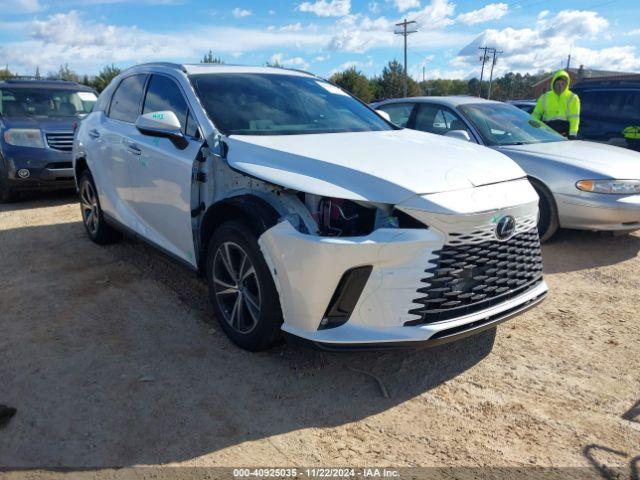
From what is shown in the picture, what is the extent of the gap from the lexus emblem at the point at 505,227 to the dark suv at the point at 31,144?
7.01 m

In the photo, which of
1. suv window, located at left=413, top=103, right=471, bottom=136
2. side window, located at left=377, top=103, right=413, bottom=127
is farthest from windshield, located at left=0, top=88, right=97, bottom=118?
suv window, located at left=413, top=103, right=471, bottom=136

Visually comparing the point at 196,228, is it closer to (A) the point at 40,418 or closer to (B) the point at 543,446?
(A) the point at 40,418

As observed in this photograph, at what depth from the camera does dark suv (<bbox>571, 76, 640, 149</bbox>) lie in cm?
848

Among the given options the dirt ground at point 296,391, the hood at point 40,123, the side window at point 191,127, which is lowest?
the dirt ground at point 296,391

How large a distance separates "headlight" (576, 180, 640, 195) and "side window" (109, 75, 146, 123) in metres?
4.38

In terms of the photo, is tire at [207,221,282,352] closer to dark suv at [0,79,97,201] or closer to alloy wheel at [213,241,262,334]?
alloy wheel at [213,241,262,334]

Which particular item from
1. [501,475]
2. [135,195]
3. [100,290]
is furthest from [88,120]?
[501,475]

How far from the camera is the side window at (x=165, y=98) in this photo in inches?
152

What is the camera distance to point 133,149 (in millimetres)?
4375

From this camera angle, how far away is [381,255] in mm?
2617

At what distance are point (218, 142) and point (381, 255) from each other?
Result: 1.44 meters

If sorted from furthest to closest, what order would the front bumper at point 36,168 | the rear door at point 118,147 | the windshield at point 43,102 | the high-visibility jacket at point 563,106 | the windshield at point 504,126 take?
the windshield at point 43,102 < the front bumper at point 36,168 < the high-visibility jacket at point 563,106 < the windshield at point 504,126 < the rear door at point 118,147

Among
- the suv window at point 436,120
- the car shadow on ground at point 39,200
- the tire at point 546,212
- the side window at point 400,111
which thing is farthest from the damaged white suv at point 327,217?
the car shadow on ground at point 39,200

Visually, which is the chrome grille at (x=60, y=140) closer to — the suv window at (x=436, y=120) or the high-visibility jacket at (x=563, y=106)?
the suv window at (x=436, y=120)
